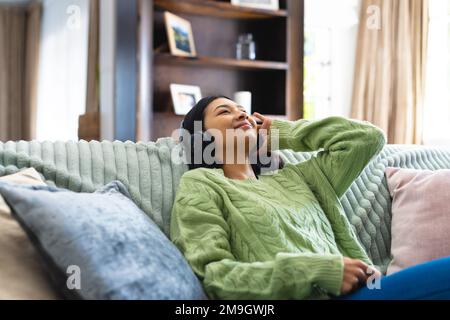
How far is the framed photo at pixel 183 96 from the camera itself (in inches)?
133

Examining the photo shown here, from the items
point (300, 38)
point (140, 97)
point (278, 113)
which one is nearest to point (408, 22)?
point (300, 38)

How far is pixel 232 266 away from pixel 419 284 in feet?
1.21

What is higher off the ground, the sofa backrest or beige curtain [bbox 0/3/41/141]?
beige curtain [bbox 0/3/41/141]

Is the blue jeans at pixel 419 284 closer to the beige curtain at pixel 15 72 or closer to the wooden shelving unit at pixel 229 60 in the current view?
the wooden shelving unit at pixel 229 60

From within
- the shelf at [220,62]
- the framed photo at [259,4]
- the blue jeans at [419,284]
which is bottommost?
the blue jeans at [419,284]

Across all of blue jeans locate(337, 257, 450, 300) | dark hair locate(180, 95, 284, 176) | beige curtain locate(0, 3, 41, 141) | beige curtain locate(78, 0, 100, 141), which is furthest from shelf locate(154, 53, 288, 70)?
beige curtain locate(0, 3, 41, 141)

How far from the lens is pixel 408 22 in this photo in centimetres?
422

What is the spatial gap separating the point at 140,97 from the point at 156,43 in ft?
1.65

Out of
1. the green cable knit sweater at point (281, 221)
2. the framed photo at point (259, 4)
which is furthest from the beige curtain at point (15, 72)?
the green cable knit sweater at point (281, 221)

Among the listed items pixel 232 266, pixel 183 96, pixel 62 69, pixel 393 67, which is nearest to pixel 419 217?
pixel 232 266

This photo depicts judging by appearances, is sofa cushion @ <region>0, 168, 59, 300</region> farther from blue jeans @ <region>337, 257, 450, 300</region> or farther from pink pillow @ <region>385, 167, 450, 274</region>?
pink pillow @ <region>385, 167, 450, 274</region>

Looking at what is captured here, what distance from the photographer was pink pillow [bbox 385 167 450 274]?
171 centimetres

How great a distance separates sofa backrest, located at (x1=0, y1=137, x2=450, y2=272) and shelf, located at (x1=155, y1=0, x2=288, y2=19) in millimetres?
1781

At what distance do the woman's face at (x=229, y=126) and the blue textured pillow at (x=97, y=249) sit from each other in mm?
483
